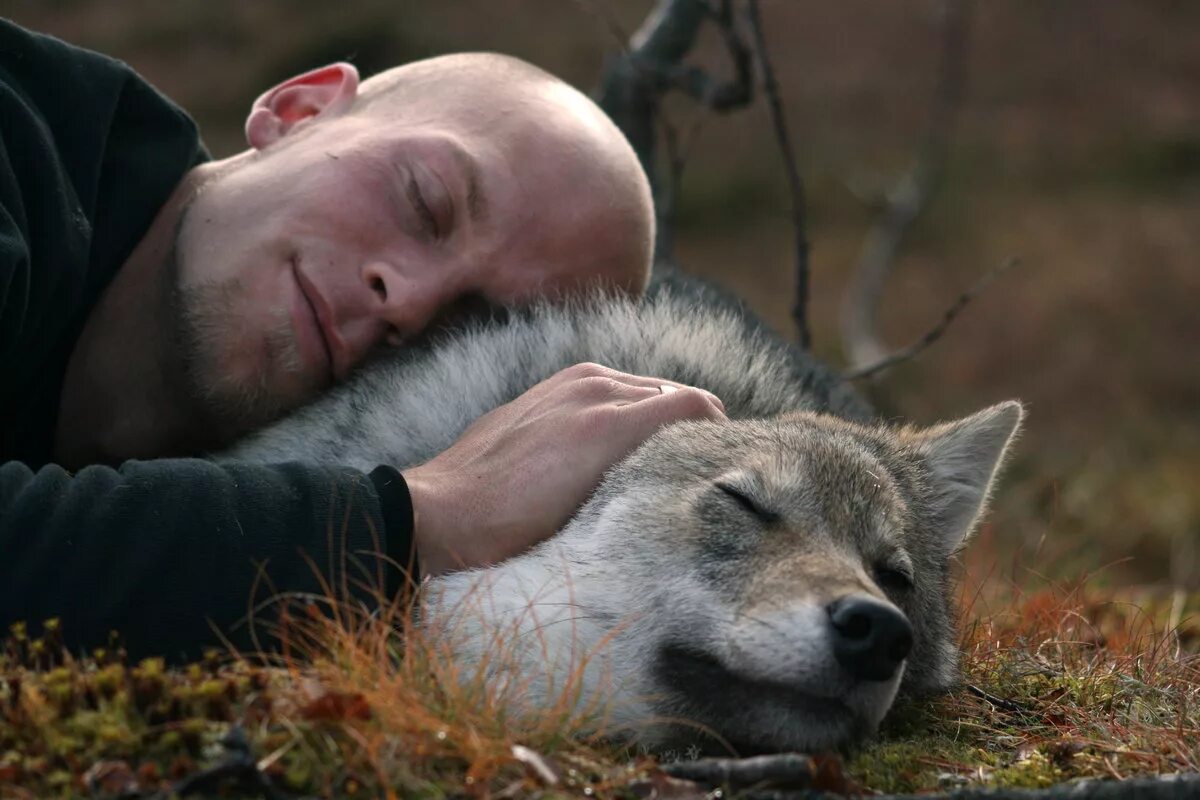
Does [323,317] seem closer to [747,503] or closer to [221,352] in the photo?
[221,352]

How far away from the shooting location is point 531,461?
12.1ft

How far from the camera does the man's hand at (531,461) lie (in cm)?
356

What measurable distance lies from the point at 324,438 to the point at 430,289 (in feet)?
2.05

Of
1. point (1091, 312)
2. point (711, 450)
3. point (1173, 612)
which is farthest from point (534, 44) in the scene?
point (711, 450)

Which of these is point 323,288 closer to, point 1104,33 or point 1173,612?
Result: point 1173,612

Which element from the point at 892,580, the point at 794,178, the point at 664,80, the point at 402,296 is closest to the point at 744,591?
the point at 892,580

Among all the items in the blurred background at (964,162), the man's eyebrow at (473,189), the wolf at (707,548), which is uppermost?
the man's eyebrow at (473,189)

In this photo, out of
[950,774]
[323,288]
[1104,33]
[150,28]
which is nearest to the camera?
[950,774]

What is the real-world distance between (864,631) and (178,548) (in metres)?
1.64

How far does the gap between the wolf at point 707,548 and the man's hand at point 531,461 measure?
0.20 feet

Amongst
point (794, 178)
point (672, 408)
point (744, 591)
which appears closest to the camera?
point (744, 591)

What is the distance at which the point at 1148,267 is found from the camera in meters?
16.8

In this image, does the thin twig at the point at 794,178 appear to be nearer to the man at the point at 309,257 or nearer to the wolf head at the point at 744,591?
the man at the point at 309,257

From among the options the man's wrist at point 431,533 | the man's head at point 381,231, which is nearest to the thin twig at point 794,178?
the man's head at point 381,231
